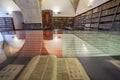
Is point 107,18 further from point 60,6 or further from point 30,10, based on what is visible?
point 60,6

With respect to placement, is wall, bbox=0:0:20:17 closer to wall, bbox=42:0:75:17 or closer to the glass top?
wall, bbox=42:0:75:17

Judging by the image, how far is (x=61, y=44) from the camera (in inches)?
142

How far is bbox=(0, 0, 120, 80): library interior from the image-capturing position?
147 centimetres

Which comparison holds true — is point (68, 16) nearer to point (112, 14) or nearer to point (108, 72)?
point (112, 14)

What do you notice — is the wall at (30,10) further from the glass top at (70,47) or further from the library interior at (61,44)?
the glass top at (70,47)

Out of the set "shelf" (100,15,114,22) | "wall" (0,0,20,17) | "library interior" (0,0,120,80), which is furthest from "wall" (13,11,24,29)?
"shelf" (100,15,114,22)

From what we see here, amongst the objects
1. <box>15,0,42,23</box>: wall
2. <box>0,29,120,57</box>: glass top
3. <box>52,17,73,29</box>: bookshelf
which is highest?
<box>15,0,42,23</box>: wall

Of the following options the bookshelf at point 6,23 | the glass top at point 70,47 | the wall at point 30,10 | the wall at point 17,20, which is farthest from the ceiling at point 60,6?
the glass top at point 70,47

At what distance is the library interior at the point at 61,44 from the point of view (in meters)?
1.47

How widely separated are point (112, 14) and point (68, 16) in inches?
359

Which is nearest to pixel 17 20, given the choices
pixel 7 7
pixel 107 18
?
pixel 7 7

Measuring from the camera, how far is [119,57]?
2.02 m

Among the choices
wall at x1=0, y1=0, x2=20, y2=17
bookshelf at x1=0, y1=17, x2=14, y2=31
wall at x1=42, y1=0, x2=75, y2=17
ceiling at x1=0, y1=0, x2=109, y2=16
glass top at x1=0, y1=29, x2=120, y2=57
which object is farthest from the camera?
bookshelf at x1=0, y1=17, x2=14, y2=31

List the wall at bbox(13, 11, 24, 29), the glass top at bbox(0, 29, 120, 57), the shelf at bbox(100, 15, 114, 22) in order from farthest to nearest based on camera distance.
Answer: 1. the wall at bbox(13, 11, 24, 29)
2. the shelf at bbox(100, 15, 114, 22)
3. the glass top at bbox(0, 29, 120, 57)
